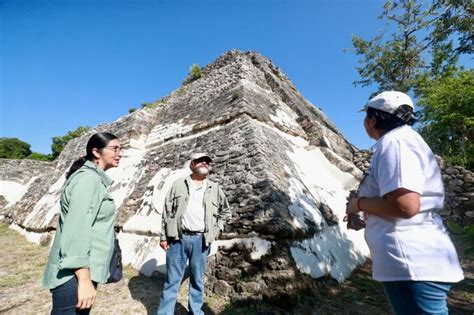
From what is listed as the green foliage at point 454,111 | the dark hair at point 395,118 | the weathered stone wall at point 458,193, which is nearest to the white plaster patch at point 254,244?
the dark hair at point 395,118

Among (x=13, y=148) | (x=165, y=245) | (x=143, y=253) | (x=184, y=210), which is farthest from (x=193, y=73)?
(x=13, y=148)

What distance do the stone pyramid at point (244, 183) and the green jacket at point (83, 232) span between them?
83.7 inches

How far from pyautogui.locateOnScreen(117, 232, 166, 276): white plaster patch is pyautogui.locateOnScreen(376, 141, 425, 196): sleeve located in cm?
374

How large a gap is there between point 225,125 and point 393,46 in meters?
12.7

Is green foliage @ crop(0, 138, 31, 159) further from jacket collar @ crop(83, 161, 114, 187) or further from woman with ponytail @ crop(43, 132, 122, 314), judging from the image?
woman with ponytail @ crop(43, 132, 122, 314)

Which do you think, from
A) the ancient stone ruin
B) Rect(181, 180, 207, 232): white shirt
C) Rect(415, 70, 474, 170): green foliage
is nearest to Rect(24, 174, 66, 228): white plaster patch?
the ancient stone ruin

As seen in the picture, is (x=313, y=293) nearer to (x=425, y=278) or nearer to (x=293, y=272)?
(x=293, y=272)

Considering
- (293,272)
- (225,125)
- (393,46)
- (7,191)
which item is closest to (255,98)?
(225,125)

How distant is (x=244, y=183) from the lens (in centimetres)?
410

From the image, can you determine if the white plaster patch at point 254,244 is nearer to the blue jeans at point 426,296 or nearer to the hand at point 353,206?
the hand at point 353,206

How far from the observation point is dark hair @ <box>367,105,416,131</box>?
150 centimetres

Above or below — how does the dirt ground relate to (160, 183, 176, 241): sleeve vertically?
below

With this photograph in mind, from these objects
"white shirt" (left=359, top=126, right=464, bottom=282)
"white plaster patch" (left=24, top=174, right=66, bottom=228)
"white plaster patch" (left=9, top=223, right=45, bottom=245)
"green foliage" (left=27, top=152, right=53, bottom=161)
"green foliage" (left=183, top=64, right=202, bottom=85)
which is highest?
"green foliage" (left=27, top=152, right=53, bottom=161)

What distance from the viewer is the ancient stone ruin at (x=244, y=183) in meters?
3.37
